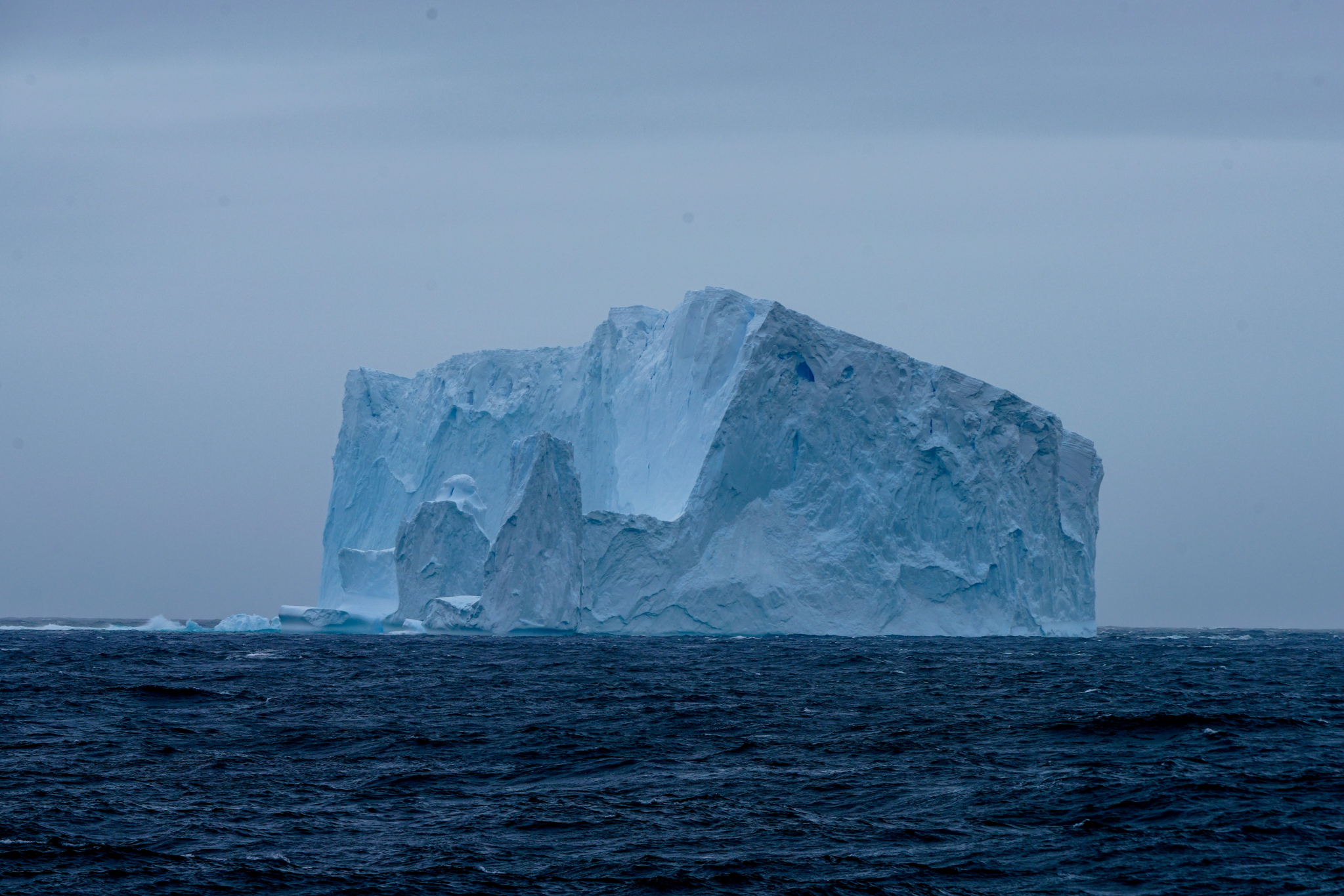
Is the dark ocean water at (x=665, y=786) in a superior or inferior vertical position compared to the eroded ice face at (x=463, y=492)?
inferior

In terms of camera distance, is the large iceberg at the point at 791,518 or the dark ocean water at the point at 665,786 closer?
the dark ocean water at the point at 665,786

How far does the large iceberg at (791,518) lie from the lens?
35344 millimetres

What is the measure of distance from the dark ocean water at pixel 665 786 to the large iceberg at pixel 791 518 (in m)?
13.3

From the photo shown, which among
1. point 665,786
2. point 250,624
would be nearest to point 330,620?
point 250,624

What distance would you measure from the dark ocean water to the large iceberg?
13305mm

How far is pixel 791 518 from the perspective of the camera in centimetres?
3638

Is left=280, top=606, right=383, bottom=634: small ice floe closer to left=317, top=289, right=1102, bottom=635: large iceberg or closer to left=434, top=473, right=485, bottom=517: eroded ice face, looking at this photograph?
left=317, top=289, right=1102, bottom=635: large iceberg

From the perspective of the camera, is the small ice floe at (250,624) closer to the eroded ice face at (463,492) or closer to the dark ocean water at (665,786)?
the eroded ice face at (463,492)

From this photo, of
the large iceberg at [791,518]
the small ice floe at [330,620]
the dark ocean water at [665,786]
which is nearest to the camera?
the dark ocean water at [665,786]

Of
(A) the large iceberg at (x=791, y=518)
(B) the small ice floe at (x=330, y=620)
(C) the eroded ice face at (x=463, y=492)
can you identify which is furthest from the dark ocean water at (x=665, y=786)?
(B) the small ice floe at (x=330, y=620)

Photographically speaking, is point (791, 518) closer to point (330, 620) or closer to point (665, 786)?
point (330, 620)

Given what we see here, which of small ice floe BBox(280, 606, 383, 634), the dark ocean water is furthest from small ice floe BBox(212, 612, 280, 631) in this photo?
the dark ocean water

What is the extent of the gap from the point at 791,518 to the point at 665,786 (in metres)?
25.1

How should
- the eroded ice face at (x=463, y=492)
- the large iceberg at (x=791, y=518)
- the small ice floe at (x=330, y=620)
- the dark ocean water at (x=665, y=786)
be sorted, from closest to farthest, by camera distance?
the dark ocean water at (x=665, y=786) → the large iceberg at (x=791, y=518) → the eroded ice face at (x=463, y=492) → the small ice floe at (x=330, y=620)
